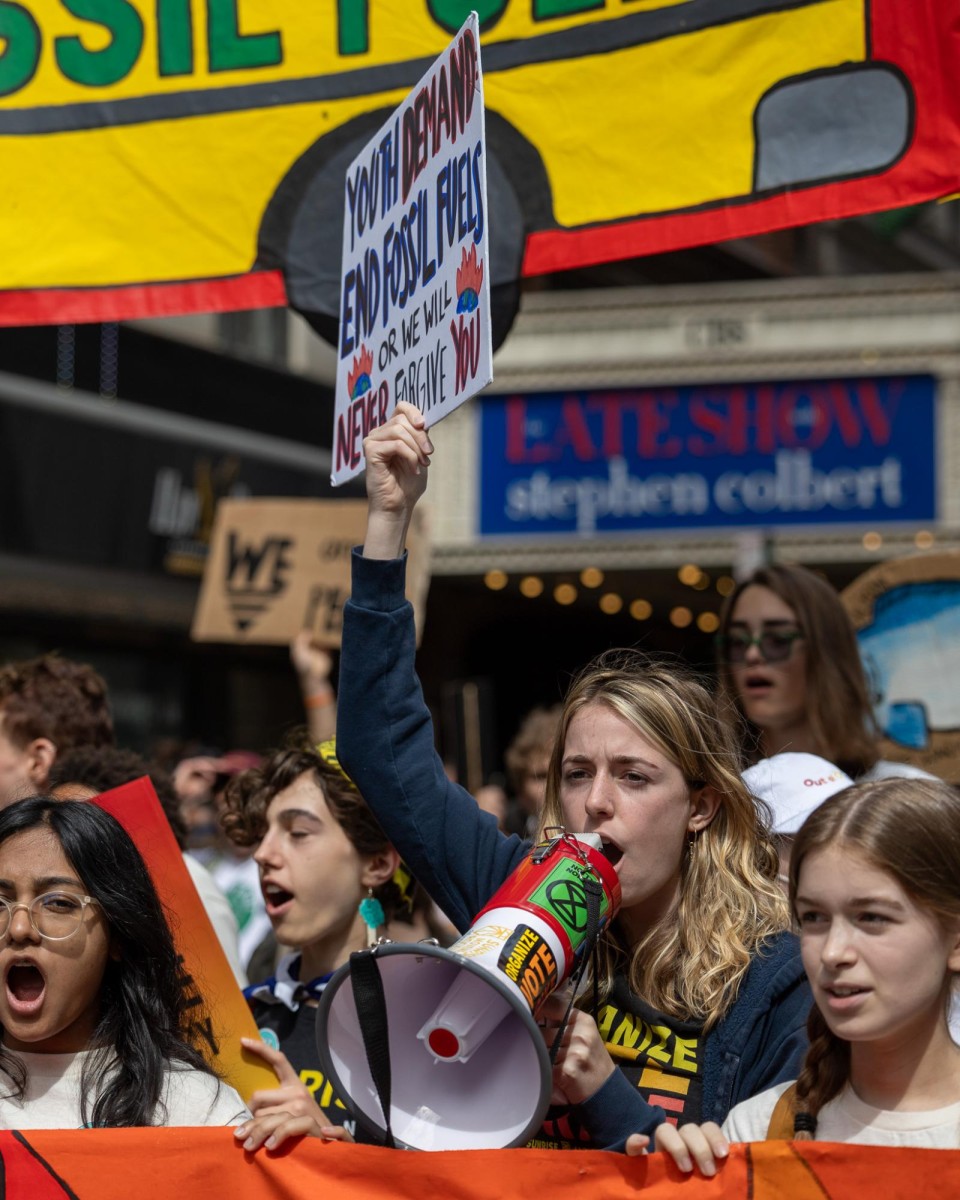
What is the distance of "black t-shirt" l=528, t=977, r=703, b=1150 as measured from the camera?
7.79 ft

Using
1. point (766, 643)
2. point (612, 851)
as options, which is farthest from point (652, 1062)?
point (766, 643)

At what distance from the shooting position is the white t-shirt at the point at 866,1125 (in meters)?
2.10

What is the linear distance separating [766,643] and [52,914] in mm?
2145

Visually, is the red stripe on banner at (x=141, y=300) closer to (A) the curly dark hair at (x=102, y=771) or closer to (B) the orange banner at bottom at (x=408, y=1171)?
(A) the curly dark hair at (x=102, y=771)

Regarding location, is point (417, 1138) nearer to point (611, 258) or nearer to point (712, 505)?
point (611, 258)

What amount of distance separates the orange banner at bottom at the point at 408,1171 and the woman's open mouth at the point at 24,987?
23cm

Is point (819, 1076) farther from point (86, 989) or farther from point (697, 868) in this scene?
point (86, 989)

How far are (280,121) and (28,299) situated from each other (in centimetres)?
74

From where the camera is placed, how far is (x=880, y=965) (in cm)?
207

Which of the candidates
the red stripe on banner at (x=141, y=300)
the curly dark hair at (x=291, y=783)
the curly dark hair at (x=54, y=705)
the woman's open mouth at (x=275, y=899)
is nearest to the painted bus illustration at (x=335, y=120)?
the red stripe on banner at (x=141, y=300)

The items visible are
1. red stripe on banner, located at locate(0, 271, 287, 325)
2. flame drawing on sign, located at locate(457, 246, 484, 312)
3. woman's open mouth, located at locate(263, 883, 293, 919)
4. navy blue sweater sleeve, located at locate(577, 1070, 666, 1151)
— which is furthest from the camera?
red stripe on banner, located at locate(0, 271, 287, 325)

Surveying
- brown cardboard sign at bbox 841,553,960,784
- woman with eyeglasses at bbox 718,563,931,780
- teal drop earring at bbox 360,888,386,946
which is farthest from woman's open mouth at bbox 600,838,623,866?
brown cardboard sign at bbox 841,553,960,784

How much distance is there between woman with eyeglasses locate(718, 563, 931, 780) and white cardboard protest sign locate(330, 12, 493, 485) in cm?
128

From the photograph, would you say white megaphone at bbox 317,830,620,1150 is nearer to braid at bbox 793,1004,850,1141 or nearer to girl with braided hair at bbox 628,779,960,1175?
girl with braided hair at bbox 628,779,960,1175
